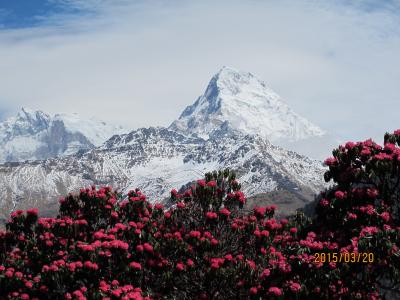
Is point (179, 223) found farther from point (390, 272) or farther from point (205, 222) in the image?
point (390, 272)

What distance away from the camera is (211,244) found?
20344 mm

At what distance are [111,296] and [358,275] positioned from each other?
7903mm

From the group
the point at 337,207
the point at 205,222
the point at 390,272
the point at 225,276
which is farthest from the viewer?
the point at 205,222

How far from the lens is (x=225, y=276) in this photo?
19078mm

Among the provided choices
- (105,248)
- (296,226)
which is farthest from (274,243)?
(105,248)

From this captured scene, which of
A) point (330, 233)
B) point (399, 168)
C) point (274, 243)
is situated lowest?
point (274, 243)
